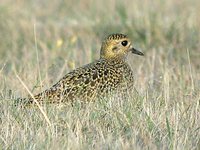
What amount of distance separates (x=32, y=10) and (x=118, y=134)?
6.53 meters

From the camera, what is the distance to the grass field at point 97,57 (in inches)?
215

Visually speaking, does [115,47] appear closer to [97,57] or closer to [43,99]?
[43,99]

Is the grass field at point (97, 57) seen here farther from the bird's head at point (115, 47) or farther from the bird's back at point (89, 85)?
the bird's head at point (115, 47)

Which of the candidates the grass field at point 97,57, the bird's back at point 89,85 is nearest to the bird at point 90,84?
the bird's back at point 89,85

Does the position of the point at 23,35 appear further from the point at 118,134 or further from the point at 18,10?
the point at 118,134

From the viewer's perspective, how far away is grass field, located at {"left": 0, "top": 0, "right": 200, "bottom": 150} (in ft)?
17.9

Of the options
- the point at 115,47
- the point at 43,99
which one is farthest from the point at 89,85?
the point at 115,47

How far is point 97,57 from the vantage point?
935 centimetres

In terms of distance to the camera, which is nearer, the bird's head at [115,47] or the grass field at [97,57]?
the grass field at [97,57]

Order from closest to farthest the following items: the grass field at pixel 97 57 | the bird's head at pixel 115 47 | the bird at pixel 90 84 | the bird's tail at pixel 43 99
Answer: the grass field at pixel 97 57 → the bird's tail at pixel 43 99 → the bird at pixel 90 84 → the bird's head at pixel 115 47

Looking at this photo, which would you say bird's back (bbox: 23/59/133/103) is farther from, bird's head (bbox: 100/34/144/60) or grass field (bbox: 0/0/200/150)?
bird's head (bbox: 100/34/144/60)

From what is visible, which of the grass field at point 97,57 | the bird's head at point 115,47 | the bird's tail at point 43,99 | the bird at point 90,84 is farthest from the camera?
the bird's head at point 115,47

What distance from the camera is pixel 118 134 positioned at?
5.52 meters

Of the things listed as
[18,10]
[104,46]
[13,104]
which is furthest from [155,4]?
[13,104]
